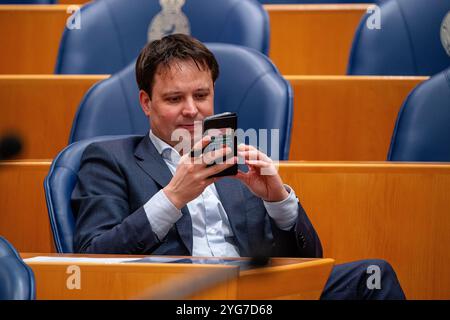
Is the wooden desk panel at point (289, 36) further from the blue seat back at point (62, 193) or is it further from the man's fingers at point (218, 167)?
the man's fingers at point (218, 167)

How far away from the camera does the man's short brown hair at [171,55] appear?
100 cm

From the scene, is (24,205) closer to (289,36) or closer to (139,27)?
(139,27)

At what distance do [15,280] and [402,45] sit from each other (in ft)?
3.16

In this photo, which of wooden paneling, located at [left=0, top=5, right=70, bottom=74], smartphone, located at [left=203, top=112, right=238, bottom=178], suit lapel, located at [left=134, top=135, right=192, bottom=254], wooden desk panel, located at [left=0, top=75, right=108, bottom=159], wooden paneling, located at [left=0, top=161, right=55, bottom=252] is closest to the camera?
smartphone, located at [left=203, top=112, right=238, bottom=178]

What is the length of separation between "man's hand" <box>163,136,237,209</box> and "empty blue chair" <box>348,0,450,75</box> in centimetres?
63

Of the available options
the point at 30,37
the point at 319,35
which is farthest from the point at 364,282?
the point at 30,37

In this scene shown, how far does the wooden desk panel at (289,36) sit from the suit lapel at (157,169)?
0.59 m

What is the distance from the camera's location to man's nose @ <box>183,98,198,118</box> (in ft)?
3.23

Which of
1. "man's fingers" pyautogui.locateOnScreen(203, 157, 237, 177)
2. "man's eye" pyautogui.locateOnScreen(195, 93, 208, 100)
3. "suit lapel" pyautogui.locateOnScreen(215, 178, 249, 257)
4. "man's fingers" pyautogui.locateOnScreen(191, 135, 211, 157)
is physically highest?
"man's eye" pyautogui.locateOnScreen(195, 93, 208, 100)

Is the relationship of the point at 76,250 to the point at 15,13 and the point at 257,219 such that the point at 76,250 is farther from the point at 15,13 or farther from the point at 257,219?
the point at 15,13

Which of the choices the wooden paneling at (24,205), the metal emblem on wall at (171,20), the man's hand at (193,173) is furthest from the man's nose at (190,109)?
the metal emblem on wall at (171,20)

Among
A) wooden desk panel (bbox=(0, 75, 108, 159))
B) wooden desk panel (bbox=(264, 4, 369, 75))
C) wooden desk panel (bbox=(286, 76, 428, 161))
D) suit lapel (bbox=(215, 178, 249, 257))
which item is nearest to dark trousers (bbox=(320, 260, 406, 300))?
suit lapel (bbox=(215, 178, 249, 257))

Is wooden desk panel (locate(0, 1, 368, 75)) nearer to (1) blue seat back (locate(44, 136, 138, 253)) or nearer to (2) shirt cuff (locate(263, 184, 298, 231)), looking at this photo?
(1) blue seat back (locate(44, 136, 138, 253))

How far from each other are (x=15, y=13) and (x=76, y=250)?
736 millimetres
